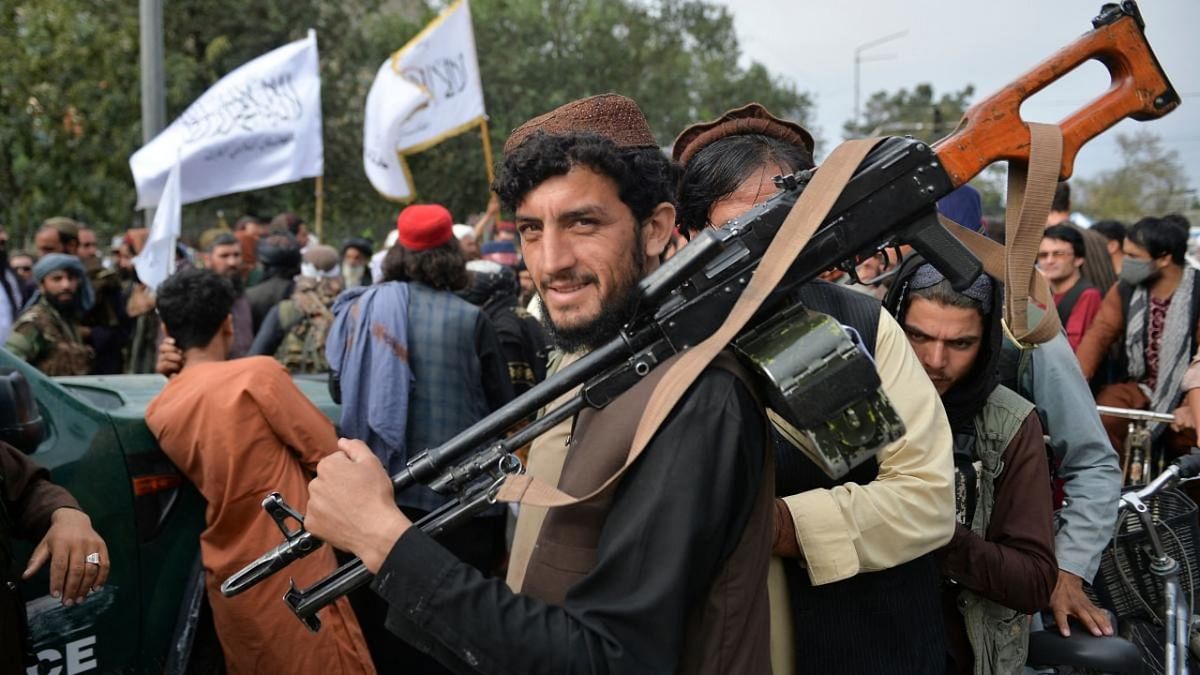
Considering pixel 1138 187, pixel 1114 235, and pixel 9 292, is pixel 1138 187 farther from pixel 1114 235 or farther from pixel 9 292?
pixel 9 292

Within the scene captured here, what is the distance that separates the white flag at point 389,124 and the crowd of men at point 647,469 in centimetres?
458

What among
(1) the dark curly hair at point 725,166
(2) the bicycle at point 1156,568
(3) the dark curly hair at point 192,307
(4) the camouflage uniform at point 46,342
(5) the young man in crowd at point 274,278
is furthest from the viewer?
(5) the young man in crowd at point 274,278

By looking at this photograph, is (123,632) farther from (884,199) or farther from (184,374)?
(884,199)

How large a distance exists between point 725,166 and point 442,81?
7.08 metres

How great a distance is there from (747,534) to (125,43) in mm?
13975

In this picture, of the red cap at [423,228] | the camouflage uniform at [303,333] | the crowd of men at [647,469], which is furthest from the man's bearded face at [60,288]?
the red cap at [423,228]

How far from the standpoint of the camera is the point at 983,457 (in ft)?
8.05

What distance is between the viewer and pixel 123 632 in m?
3.11

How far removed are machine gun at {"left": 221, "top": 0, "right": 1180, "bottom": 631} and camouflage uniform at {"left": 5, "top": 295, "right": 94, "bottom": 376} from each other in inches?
190

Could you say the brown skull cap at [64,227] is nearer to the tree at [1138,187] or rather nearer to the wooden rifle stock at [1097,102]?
the wooden rifle stock at [1097,102]

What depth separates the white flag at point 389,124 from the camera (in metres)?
8.69

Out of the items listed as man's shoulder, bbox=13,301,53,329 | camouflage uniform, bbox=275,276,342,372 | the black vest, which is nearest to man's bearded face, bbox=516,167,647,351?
the black vest

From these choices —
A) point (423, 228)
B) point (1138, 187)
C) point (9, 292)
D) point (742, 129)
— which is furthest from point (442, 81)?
point (1138, 187)

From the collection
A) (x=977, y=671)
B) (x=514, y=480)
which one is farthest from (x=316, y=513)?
(x=977, y=671)
